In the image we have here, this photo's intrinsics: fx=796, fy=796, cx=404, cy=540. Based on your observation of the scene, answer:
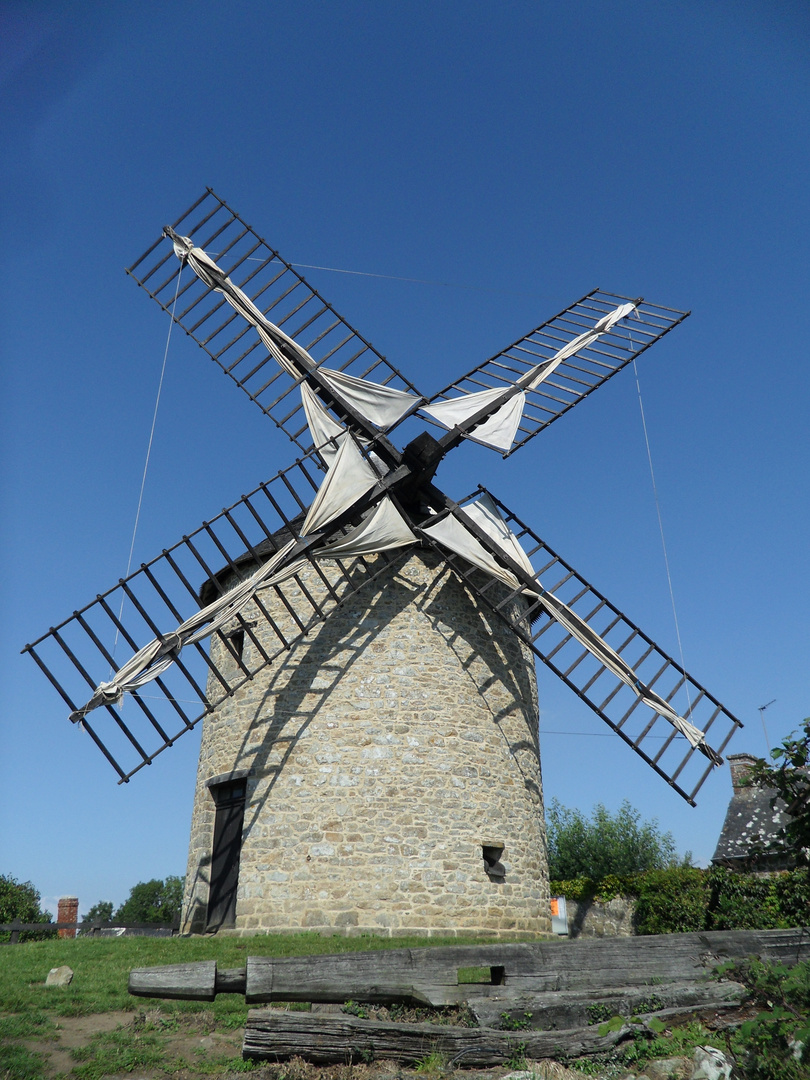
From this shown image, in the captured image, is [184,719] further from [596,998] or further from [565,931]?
[565,931]

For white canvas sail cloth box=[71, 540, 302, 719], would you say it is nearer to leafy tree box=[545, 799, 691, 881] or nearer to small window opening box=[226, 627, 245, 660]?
small window opening box=[226, 627, 245, 660]

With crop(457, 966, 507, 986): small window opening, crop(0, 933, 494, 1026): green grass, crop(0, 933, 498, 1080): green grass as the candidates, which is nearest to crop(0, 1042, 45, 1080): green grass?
crop(0, 933, 498, 1080): green grass

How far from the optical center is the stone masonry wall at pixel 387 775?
9.49 m

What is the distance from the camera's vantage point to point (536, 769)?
11500mm

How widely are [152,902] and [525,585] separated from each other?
50.4 meters

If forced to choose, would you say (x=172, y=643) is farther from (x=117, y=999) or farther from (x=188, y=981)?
(x=188, y=981)

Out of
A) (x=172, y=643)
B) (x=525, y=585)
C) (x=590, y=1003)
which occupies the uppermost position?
(x=525, y=585)

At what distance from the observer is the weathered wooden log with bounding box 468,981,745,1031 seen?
5699 millimetres

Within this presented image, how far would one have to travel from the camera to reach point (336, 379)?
38.5ft

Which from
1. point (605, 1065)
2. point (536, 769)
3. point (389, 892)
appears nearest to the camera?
point (605, 1065)

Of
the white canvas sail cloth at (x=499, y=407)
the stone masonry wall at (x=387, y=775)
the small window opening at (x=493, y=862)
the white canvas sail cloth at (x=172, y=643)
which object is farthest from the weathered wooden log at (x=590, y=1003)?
the white canvas sail cloth at (x=499, y=407)

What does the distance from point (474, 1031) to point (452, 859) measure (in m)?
4.40

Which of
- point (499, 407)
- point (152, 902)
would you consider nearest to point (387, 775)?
point (499, 407)

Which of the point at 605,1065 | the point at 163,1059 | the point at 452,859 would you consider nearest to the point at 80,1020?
the point at 163,1059
